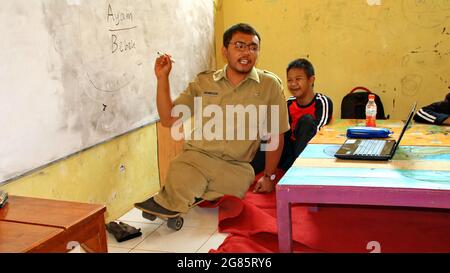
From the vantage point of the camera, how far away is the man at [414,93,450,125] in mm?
2646

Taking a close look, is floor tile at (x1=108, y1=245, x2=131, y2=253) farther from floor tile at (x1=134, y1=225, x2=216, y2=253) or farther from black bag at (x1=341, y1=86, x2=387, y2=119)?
black bag at (x1=341, y1=86, x2=387, y2=119)

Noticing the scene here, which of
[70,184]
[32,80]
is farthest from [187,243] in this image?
[32,80]

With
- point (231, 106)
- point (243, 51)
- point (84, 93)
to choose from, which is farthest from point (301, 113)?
point (84, 93)

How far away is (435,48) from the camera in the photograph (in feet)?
12.2

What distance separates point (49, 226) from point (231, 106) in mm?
1621

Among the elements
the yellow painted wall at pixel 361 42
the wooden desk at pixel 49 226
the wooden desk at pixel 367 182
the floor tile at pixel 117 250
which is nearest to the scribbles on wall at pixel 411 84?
the yellow painted wall at pixel 361 42

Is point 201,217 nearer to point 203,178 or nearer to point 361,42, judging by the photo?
point 203,178

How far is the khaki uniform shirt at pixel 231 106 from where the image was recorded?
284 centimetres

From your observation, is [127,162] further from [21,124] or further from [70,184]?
[21,124]
